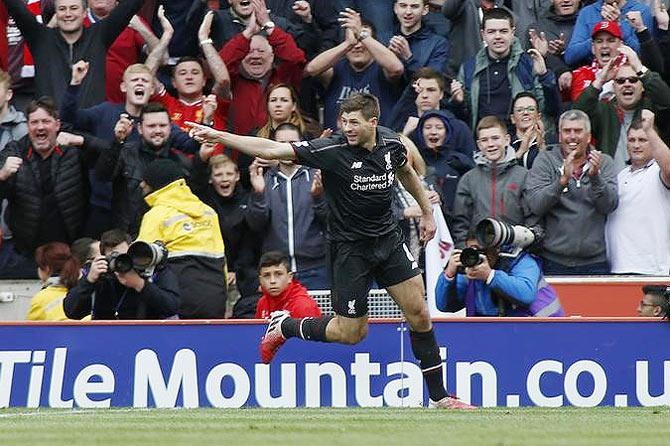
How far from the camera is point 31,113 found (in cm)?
1473

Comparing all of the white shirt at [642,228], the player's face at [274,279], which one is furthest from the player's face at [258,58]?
the white shirt at [642,228]

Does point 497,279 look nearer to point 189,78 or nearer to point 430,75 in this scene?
point 430,75

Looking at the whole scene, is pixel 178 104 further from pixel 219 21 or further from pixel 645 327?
pixel 645 327

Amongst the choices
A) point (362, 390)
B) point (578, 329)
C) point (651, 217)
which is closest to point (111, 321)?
point (362, 390)

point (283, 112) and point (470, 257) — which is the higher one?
point (283, 112)

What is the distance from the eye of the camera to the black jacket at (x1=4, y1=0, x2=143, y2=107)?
618 inches

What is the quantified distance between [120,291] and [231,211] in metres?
1.63

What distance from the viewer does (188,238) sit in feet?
46.0

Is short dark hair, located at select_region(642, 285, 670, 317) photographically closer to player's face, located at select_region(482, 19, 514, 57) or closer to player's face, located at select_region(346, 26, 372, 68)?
player's face, located at select_region(482, 19, 514, 57)

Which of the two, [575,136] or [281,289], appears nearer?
[281,289]

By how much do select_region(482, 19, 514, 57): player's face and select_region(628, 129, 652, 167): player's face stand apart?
167 cm

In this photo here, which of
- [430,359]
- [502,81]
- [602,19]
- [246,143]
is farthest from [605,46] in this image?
[246,143]

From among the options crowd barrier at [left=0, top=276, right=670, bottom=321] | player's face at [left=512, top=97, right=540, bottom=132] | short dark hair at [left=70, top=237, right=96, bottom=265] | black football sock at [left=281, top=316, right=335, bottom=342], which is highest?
player's face at [left=512, top=97, right=540, bottom=132]

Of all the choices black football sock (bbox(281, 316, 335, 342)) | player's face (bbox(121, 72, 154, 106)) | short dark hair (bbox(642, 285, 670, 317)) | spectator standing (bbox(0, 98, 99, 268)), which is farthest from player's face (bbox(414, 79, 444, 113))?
black football sock (bbox(281, 316, 335, 342))
